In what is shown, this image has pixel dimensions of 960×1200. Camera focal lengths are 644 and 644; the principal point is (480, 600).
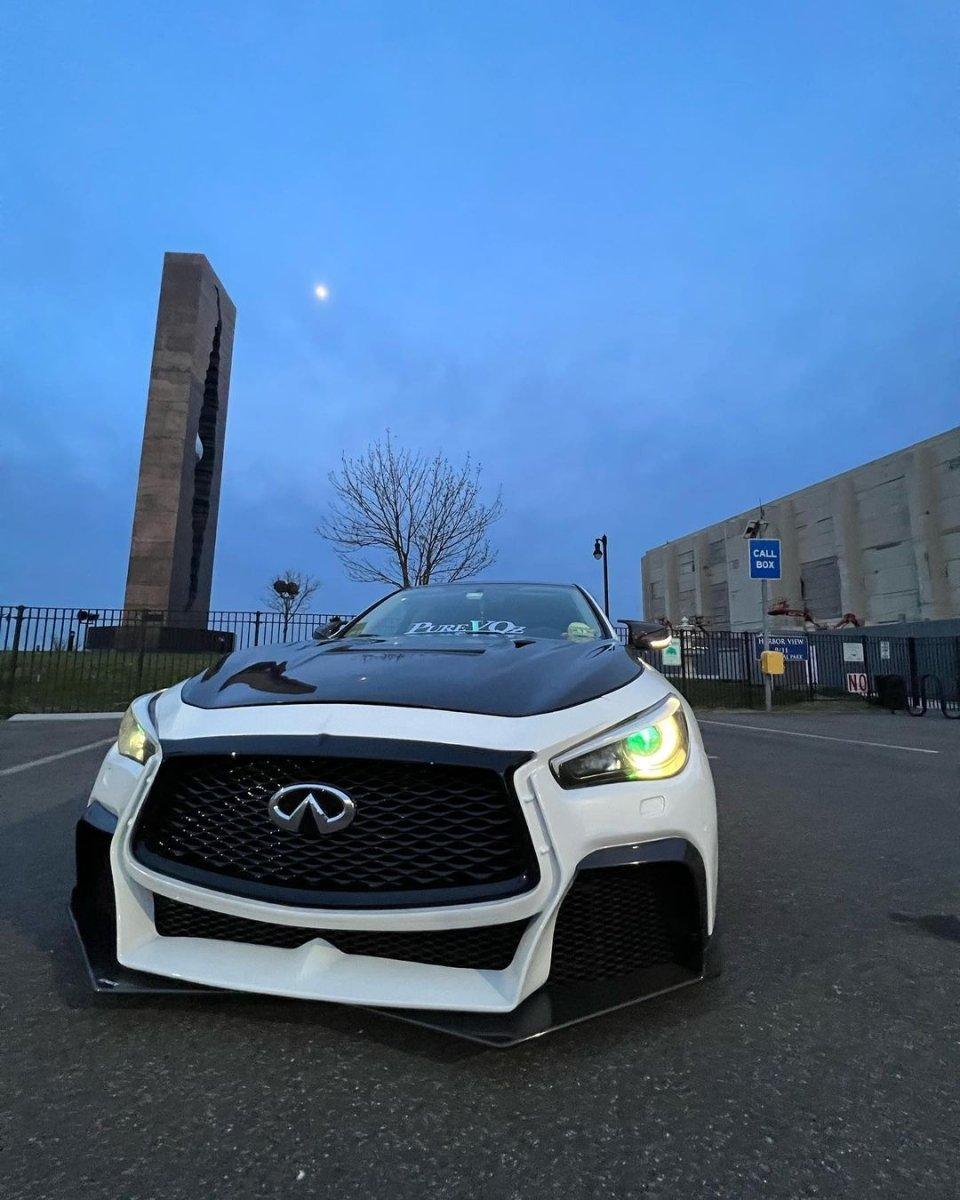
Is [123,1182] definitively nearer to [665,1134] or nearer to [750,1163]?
[665,1134]

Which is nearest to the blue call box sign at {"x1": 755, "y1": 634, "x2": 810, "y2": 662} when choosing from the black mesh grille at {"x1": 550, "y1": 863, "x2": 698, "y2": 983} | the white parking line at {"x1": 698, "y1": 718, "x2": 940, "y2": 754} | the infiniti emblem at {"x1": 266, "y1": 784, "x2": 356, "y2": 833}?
the white parking line at {"x1": 698, "y1": 718, "x2": 940, "y2": 754}

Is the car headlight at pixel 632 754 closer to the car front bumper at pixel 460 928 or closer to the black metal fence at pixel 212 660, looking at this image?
the car front bumper at pixel 460 928

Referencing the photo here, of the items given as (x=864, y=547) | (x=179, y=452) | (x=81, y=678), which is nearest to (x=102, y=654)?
(x=81, y=678)

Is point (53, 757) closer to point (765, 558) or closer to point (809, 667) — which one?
point (765, 558)

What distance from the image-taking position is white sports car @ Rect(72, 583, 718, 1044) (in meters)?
1.32

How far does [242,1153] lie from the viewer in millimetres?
1128

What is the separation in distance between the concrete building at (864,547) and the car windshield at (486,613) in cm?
3011

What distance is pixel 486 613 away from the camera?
126 inches

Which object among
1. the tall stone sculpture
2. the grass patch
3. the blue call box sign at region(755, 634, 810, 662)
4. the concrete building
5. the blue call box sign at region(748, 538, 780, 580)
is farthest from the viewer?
the concrete building

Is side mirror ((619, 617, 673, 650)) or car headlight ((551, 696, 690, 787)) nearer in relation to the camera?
car headlight ((551, 696, 690, 787))

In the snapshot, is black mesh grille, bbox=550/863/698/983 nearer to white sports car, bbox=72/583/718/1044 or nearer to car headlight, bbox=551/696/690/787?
white sports car, bbox=72/583/718/1044

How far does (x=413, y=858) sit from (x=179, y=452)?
68.3ft

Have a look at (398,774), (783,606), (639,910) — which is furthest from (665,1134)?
(783,606)

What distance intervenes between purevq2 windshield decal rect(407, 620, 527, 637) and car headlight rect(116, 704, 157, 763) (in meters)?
1.28
